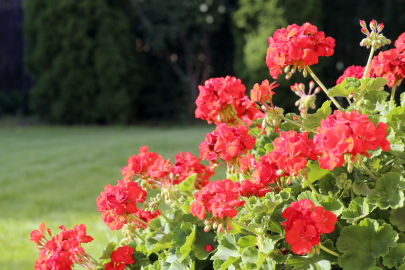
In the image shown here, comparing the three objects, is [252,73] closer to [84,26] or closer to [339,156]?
[84,26]

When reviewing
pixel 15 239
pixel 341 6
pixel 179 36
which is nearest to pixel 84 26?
pixel 179 36

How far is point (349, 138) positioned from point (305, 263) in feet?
0.87

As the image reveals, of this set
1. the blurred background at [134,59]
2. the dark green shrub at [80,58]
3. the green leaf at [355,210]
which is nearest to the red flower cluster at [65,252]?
the green leaf at [355,210]

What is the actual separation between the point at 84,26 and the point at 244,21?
11.1ft

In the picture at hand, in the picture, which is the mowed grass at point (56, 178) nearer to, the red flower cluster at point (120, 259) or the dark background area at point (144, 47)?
the red flower cluster at point (120, 259)

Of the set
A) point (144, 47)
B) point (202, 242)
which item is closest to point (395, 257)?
point (202, 242)

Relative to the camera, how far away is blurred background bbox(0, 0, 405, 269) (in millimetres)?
7742

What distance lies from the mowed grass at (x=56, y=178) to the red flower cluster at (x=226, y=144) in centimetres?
82

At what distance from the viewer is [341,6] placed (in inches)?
344

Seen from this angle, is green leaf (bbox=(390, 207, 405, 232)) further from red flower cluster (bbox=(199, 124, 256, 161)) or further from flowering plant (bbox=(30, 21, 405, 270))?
A: red flower cluster (bbox=(199, 124, 256, 161))

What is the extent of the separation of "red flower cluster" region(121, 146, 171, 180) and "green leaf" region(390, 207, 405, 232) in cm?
51

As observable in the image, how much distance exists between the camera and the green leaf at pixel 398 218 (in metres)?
0.84

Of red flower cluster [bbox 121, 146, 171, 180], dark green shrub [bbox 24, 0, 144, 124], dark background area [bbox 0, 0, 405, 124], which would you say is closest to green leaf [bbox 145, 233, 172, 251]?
red flower cluster [bbox 121, 146, 171, 180]

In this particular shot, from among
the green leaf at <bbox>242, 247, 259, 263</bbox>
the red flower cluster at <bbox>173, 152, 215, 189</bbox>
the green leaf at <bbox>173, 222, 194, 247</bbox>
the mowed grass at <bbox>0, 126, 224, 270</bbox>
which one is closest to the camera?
the green leaf at <bbox>242, 247, 259, 263</bbox>
